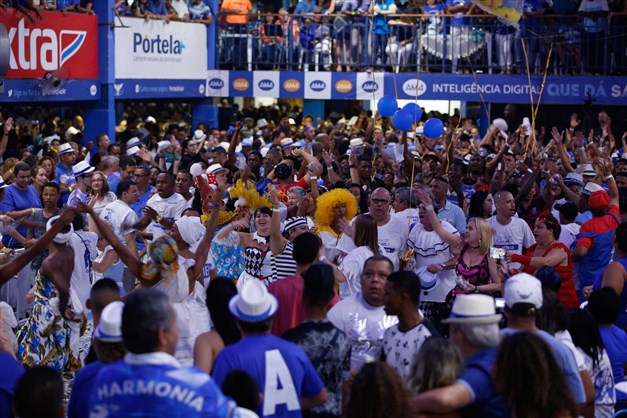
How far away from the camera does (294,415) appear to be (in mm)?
5395

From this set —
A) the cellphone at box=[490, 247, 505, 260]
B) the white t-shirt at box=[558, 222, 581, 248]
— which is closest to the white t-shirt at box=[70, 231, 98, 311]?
the cellphone at box=[490, 247, 505, 260]

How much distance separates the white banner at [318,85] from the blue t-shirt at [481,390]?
1770 centimetres

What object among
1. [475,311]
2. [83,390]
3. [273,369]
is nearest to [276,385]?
[273,369]

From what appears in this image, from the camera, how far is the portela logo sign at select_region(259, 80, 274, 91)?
22.7 m

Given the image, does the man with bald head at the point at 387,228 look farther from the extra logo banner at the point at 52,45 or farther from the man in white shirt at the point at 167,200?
the extra logo banner at the point at 52,45

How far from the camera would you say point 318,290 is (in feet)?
19.7

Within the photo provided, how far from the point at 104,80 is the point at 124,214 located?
31.7ft

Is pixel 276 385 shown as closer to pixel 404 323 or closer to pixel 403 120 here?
pixel 404 323

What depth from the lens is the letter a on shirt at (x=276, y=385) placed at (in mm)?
5281

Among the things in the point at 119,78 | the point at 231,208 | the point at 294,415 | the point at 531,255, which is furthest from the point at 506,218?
the point at 119,78

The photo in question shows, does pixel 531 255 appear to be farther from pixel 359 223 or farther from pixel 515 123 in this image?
pixel 515 123

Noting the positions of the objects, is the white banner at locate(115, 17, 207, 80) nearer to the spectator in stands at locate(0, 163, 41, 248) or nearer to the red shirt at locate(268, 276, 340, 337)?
the spectator in stands at locate(0, 163, 41, 248)

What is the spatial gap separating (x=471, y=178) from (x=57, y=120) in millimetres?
10990

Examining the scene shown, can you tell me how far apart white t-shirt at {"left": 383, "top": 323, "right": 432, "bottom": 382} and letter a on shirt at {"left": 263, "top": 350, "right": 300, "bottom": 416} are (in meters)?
0.89
